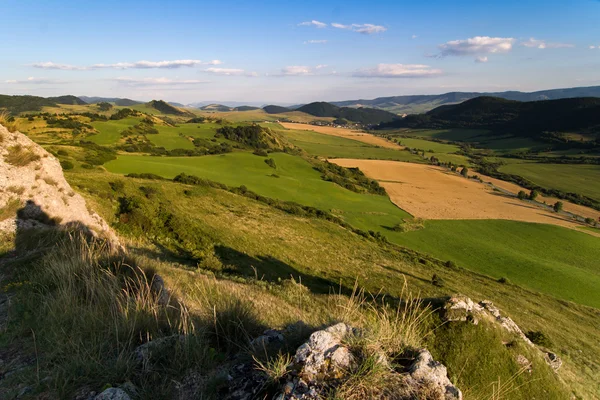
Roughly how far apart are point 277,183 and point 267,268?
40901 mm

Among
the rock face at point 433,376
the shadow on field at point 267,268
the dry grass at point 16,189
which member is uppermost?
the dry grass at point 16,189

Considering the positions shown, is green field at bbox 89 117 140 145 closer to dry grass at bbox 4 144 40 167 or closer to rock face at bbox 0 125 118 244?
dry grass at bbox 4 144 40 167

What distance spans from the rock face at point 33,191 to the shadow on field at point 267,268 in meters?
8.92

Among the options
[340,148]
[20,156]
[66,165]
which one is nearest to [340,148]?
[340,148]

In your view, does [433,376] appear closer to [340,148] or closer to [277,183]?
[277,183]

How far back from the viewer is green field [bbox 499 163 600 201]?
95244 mm

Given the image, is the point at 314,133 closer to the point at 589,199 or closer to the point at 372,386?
the point at 589,199

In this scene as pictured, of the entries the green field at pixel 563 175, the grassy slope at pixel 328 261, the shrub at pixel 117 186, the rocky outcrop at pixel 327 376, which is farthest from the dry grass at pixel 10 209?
the green field at pixel 563 175

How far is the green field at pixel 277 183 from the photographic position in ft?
169

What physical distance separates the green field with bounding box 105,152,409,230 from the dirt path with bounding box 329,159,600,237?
23.8ft

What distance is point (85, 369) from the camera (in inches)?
149

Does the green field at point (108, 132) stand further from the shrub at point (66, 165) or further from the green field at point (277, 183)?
the shrub at point (66, 165)

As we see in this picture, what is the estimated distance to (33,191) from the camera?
12125 mm

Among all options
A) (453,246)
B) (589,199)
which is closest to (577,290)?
(453,246)
